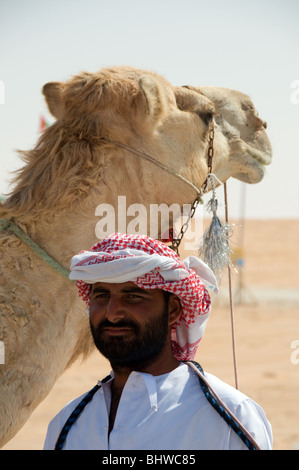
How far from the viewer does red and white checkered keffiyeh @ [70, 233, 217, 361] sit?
8.74 feet

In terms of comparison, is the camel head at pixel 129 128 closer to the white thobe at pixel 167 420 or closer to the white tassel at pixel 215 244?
the white tassel at pixel 215 244

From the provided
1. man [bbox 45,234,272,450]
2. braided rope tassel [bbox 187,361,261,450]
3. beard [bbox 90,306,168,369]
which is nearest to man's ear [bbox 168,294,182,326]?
man [bbox 45,234,272,450]

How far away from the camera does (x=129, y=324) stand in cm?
264

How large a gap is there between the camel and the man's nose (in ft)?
3.08

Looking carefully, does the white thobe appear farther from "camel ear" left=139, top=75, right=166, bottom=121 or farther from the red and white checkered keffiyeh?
"camel ear" left=139, top=75, right=166, bottom=121

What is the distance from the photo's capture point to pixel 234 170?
4.48 meters

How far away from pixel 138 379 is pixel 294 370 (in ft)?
32.8

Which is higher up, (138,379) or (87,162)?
(87,162)

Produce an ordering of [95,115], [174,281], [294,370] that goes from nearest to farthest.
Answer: [174,281]
[95,115]
[294,370]

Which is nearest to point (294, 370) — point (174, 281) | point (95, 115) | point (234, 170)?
point (234, 170)

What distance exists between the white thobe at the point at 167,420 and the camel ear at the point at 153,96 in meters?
1.61

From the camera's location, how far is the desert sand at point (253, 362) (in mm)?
9148
